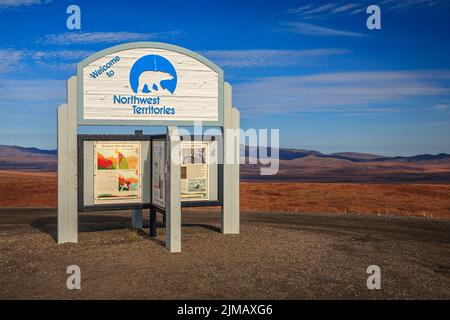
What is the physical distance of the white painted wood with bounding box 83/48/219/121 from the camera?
1247 centimetres

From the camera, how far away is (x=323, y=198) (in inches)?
1038

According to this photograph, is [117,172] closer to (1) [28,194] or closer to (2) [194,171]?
(2) [194,171]

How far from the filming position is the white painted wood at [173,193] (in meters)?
11.4

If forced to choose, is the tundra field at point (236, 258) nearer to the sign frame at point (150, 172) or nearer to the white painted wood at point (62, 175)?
the white painted wood at point (62, 175)

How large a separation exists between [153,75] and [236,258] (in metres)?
5.45

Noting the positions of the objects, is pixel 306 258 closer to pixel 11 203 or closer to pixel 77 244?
pixel 77 244

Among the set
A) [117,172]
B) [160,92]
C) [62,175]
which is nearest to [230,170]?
[160,92]

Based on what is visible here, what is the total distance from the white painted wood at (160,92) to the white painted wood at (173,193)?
1758 millimetres


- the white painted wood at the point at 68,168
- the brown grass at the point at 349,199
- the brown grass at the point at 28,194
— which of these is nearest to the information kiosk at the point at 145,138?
the white painted wood at the point at 68,168

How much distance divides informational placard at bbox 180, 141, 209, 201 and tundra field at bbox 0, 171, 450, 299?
4.03 feet

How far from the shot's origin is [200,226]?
51.6 feet

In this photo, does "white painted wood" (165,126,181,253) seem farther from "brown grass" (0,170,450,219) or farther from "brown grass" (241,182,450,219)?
"brown grass" (241,182,450,219)

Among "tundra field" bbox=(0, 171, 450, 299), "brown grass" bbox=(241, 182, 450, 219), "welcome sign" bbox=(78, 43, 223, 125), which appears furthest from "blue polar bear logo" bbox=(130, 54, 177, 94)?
"brown grass" bbox=(241, 182, 450, 219)
